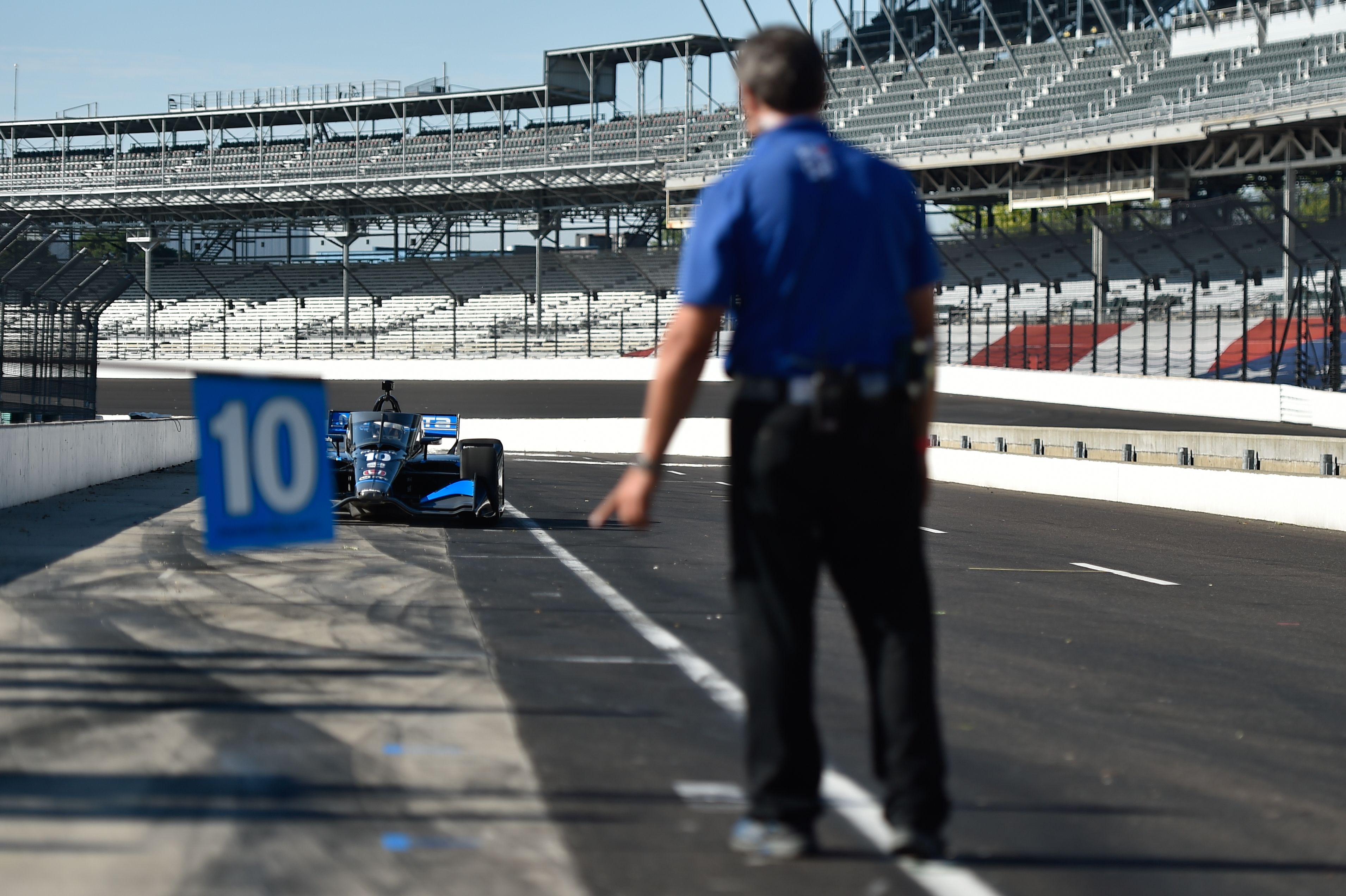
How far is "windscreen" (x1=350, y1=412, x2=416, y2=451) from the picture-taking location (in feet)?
48.0

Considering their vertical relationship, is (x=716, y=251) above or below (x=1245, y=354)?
below

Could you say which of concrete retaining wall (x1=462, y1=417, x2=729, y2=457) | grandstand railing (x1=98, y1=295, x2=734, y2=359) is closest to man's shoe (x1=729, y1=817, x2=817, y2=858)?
concrete retaining wall (x1=462, y1=417, x2=729, y2=457)

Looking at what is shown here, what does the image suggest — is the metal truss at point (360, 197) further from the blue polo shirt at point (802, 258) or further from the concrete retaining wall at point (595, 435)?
the blue polo shirt at point (802, 258)

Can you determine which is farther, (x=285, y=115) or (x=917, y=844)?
(x=285, y=115)

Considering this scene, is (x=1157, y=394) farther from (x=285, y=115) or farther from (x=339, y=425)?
(x=285, y=115)

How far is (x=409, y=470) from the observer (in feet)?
47.7

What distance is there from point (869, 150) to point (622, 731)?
170 ft

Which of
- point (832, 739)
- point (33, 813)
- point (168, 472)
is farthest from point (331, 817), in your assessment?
point (168, 472)

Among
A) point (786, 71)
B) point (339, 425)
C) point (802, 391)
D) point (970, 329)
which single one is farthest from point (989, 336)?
point (802, 391)

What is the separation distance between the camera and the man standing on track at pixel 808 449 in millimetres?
3562

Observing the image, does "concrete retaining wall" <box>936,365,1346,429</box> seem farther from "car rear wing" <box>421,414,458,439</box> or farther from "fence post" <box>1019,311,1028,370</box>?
"car rear wing" <box>421,414,458,439</box>

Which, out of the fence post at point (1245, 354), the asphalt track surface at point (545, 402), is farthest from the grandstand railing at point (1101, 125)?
the asphalt track surface at point (545, 402)

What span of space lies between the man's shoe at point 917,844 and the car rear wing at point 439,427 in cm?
1171

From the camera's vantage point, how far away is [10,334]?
19.8 meters
